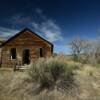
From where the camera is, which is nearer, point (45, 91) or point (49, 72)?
point (45, 91)

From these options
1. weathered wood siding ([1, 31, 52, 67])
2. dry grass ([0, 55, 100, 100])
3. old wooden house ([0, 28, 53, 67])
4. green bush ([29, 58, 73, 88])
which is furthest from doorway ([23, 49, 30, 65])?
green bush ([29, 58, 73, 88])

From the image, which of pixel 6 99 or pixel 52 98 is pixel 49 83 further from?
pixel 6 99

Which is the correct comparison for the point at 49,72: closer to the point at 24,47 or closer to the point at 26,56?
the point at 24,47

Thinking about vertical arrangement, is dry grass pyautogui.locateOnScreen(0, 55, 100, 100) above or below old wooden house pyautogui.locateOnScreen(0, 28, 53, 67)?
below

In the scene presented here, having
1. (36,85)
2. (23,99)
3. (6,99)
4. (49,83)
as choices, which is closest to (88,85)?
(49,83)

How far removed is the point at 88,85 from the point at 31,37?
1376 centimetres

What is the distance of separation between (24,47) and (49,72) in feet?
42.6

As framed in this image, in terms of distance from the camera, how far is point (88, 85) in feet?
31.6

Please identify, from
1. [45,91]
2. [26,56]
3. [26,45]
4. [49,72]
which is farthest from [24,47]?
[45,91]

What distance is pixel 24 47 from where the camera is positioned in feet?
72.9

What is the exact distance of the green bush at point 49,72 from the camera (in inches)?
371

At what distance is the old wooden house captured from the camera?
2194cm

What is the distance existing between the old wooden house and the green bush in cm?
1147

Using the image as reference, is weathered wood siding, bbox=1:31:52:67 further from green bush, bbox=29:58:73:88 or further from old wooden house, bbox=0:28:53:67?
green bush, bbox=29:58:73:88
